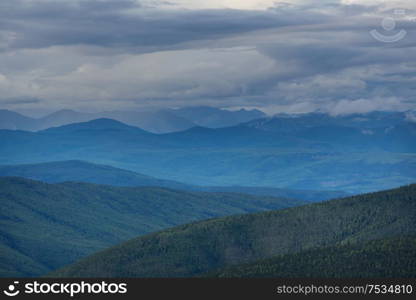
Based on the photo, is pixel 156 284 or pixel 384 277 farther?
pixel 384 277

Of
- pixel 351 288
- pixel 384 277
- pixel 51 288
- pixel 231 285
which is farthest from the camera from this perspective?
pixel 384 277

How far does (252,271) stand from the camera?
19362cm

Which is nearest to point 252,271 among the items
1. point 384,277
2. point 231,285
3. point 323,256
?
point 323,256

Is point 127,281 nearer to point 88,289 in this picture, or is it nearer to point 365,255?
point 88,289

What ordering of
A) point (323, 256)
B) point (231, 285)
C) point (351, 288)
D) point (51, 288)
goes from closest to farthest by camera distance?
1. point (51, 288)
2. point (351, 288)
3. point (231, 285)
4. point (323, 256)

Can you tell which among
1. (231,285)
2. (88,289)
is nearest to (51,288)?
(88,289)

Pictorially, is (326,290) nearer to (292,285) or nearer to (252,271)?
(292,285)

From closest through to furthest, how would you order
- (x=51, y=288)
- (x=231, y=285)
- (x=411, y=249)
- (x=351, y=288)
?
(x=51, y=288)
(x=351, y=288)
(x=231, y=285)
(x=411, y=249)

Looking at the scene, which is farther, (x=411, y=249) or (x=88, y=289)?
(x=411, y=249)

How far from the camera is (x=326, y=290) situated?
11531cm

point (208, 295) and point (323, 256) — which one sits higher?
point (323, 256)

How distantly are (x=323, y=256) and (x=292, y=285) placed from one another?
83639 mm

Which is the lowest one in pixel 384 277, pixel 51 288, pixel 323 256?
pixel 51 288

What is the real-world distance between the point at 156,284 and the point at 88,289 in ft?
41.0
